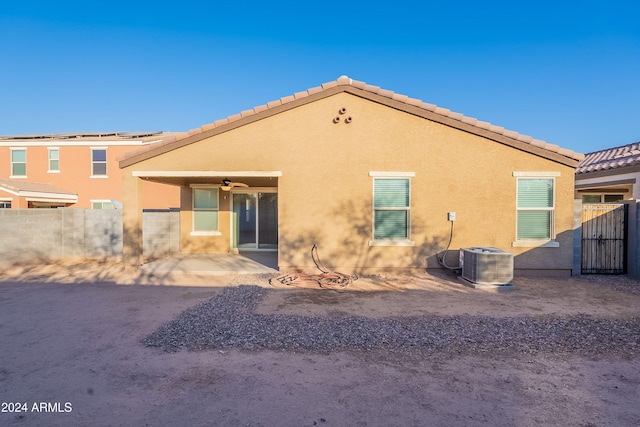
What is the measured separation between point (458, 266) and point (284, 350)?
6.80 m

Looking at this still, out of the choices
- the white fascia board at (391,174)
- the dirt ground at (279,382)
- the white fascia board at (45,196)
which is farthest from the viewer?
the white fascia board at (45,196)

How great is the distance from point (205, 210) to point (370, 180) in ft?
25.1

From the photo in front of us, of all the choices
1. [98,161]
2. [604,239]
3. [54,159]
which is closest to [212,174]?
[604,239]

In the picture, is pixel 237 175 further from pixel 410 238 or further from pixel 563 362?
pixel 563 362

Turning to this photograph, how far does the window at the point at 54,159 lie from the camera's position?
21.8 m

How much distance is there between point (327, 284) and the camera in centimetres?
859

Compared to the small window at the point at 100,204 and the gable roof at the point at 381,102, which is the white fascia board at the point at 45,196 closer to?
the small window at the point at 100,204

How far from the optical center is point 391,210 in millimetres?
9852

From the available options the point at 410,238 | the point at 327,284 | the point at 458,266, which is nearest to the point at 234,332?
the point at 327,284

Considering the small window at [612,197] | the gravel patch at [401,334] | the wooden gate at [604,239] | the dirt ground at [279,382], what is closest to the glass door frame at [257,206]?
the dirt ground at [279,382]

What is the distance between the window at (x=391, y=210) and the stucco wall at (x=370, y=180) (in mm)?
202

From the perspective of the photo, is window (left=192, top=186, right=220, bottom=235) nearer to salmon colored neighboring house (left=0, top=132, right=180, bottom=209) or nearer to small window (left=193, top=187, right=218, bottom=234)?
small window (left=193, top=187, right=218, bottom=234)

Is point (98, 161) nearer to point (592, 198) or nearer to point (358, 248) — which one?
point (358, 248)

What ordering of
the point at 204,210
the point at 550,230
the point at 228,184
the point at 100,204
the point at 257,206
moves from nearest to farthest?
the point at 550,230
the point at 228,184
the point at 204,210
the point at 257,206
the point at 100,204
